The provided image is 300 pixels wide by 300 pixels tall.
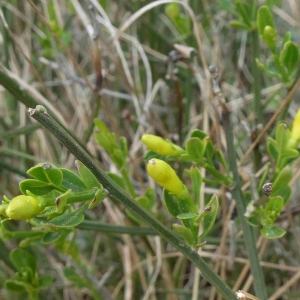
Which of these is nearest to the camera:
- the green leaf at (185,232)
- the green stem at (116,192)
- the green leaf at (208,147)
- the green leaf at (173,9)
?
the green stem at (116,192)

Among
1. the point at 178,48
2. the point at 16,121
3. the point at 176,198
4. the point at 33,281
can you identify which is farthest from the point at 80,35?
the point at 176,198

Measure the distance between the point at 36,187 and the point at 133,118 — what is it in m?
0.55

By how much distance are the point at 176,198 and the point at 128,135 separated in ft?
2.30

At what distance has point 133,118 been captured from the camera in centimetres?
97

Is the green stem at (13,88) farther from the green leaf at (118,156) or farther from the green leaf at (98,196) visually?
the green leaf at (98,196)

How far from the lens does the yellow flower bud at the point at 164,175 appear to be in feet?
1.50

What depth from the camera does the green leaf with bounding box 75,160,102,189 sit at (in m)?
0.46

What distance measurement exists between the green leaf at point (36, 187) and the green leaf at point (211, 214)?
17 cm

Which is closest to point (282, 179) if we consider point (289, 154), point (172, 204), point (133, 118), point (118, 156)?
point (289, 154)

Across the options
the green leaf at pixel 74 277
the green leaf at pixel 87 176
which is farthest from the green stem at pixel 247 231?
the green leaf at pixel 74 277

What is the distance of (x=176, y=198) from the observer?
0.53m

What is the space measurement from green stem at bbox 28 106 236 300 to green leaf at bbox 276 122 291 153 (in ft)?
0.60

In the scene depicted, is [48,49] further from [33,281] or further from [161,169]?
[161,169]

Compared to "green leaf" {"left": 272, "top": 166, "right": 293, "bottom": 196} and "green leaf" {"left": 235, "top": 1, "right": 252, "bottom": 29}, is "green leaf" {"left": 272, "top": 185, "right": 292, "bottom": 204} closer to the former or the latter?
"green leaf" {"left": 272, "top": 166, "right": 293, "bottom": 196}
